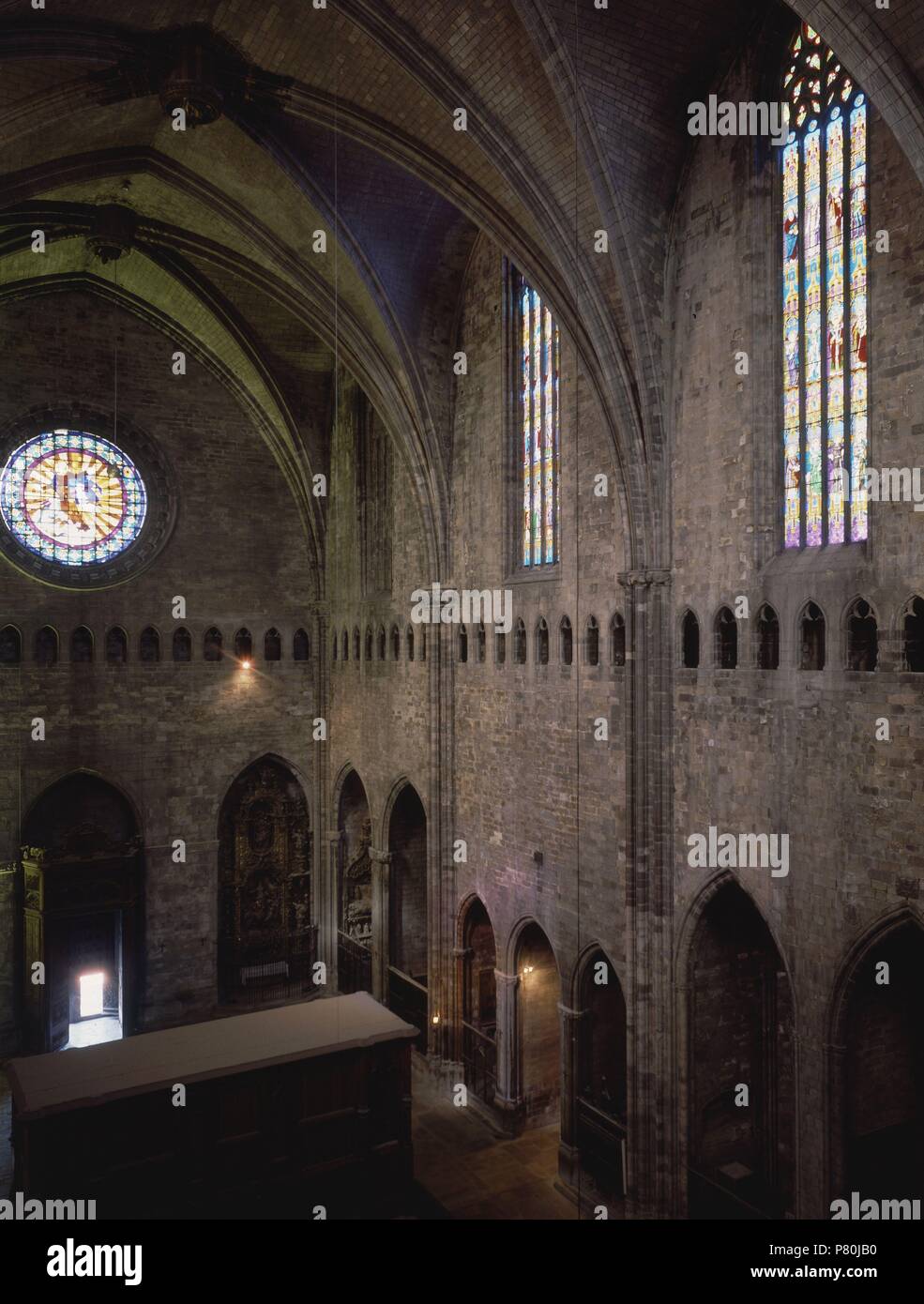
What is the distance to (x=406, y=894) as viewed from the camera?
1942 centimetres

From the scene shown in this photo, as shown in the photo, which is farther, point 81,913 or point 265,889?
point 265,889

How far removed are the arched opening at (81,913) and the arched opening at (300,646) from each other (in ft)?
15.1

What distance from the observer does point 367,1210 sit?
12.0 metres

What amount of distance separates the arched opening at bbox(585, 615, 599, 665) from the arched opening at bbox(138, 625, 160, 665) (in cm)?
1030

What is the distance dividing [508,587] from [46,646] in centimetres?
945

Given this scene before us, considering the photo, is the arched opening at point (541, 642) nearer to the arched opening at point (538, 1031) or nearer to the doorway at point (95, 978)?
the arched opening at point (538, 1031)

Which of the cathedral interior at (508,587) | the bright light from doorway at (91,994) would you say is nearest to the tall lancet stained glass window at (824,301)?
the cathedral interior at (508,587)

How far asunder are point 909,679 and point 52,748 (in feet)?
50.8

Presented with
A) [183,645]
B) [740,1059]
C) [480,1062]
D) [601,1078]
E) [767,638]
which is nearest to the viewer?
[767,638]

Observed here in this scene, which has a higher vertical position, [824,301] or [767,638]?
[824,301]

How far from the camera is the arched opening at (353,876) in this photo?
20922mm

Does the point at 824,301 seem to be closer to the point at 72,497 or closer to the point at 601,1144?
the point at 601,1144

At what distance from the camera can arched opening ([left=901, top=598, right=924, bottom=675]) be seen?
9.00 metres

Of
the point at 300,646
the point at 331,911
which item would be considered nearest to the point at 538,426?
the point at 300,646
